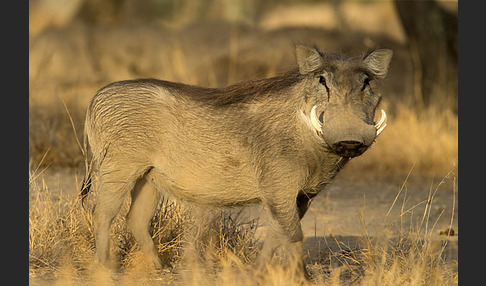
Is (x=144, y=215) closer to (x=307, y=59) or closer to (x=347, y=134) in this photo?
(x=307, y=59)

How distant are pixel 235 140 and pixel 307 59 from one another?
2.27ft

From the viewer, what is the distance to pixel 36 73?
1288 cm

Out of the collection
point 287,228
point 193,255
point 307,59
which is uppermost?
point 307,59

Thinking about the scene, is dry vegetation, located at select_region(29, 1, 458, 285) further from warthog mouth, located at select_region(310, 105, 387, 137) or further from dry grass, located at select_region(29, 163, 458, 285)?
warthog mouth, located at select_region(310, 105, 387, 137)

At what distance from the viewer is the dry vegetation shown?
5.24m

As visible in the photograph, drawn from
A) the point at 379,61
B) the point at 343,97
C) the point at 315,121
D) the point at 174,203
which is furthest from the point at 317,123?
the point at 174,203

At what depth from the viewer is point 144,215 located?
5.56 meters

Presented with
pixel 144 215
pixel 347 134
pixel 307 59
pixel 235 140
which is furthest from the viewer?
pixel 144 215

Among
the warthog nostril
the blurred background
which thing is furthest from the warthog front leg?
the blurred background

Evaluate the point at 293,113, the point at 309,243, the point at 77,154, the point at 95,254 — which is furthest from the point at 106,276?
the point at 77,154

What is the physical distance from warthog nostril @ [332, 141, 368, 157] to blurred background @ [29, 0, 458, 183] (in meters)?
4.25

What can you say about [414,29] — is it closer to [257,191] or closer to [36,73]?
[36,73]

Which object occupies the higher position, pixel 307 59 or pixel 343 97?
pixel 307 59

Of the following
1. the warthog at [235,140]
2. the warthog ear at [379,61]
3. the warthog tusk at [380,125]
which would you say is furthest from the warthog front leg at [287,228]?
the warthog ear at [379,61]
